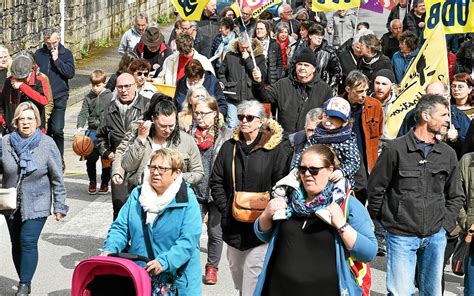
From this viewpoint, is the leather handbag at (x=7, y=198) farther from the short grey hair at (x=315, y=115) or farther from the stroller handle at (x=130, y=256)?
the short grey hair at (x=315, y=115)

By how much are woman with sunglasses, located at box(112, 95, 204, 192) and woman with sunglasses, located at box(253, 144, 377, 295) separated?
271cm

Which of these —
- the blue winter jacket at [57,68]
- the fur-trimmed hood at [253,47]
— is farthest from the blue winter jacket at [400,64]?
the blue winter jacket at [57,68]

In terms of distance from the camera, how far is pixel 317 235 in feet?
23.1

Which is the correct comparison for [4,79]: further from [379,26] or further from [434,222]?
[379,26]

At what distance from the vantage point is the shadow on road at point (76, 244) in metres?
11.6

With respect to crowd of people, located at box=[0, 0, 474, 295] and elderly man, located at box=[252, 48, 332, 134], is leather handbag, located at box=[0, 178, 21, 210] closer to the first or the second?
crowd of people, located at box=[0, 0, 474, 295]

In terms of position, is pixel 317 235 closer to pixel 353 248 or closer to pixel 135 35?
pixel 353 248

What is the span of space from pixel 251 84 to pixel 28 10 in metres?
10.8

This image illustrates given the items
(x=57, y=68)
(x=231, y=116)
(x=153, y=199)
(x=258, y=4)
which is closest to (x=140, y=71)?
(x=231, y=116)

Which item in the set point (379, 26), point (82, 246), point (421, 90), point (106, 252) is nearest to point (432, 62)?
point (421, 90)

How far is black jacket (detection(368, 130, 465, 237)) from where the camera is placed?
896 centimetres

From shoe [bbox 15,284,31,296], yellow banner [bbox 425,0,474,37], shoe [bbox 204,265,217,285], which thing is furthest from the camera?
yellow banner [bbox 425,0,474,37]

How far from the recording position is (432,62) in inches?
458

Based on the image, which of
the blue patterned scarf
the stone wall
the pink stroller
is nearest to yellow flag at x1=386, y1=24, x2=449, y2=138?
the blue patterned scarf
